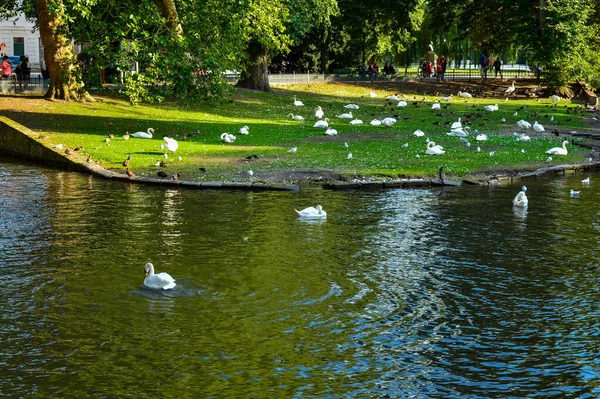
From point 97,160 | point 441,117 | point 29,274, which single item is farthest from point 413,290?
point 441,117

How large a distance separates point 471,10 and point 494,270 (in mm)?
50881

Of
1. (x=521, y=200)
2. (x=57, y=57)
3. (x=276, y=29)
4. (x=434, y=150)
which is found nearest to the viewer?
(x=521, y=200)

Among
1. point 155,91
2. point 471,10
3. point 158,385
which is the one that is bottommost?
point 158,385

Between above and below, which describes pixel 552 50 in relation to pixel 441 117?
above

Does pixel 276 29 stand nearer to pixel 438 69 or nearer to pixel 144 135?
pixel 144 135

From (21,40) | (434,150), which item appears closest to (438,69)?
(21,40)

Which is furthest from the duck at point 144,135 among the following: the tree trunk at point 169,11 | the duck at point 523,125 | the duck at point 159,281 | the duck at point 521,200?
the duck at point 159,281

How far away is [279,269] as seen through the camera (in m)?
15.1

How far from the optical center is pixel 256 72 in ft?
159

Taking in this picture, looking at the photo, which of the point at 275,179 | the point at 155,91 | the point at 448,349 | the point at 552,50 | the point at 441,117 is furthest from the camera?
the point at 552,50

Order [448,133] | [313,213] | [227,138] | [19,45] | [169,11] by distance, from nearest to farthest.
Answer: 1. [313,213]
2. [227,138]
3. [448,133]
4. [169,11]
5. [19,45]

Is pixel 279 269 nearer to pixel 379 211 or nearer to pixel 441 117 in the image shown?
pixel 379 211

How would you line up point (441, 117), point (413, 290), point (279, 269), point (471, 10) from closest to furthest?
point (413, 290), point (279, 269), point (441, 117), point (471, 10)

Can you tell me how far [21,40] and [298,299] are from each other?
6910cm
